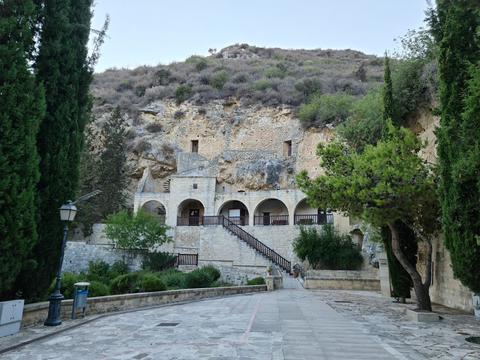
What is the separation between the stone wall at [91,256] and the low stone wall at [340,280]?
37.2 feet

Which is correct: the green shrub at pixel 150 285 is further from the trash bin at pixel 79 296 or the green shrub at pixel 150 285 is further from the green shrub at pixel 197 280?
the green shrub at pixel 197 280

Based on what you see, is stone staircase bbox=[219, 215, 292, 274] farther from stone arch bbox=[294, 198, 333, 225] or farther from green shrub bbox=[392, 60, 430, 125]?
green shrub bbox=[392, 60, 430, 125]

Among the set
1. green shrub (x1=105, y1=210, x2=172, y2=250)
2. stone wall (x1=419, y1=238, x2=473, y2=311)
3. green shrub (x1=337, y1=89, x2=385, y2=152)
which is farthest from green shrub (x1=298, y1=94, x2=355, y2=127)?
stone wall (x1=419, y1=238, x2=473, y2=311)

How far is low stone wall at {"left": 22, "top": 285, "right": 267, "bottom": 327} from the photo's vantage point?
741cm

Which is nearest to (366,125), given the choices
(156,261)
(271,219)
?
(271,219)

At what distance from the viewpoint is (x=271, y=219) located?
29.2 m

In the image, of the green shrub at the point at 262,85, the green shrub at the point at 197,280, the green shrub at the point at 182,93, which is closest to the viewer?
the green shrub at the point at 197,280

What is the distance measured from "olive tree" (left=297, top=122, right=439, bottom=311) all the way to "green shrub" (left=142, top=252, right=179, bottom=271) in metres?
15.5

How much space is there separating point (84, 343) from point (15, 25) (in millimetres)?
5577

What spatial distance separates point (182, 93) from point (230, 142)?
9361mm

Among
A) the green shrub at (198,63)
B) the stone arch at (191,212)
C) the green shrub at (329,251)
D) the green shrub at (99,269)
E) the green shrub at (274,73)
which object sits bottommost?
the green shrub at (99,269)

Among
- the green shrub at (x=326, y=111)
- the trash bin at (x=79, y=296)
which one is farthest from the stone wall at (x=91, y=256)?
the green shrub at (x=326, y=111)

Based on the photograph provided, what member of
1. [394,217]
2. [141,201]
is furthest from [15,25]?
[141,201]

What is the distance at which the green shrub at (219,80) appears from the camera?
44.5 meters
